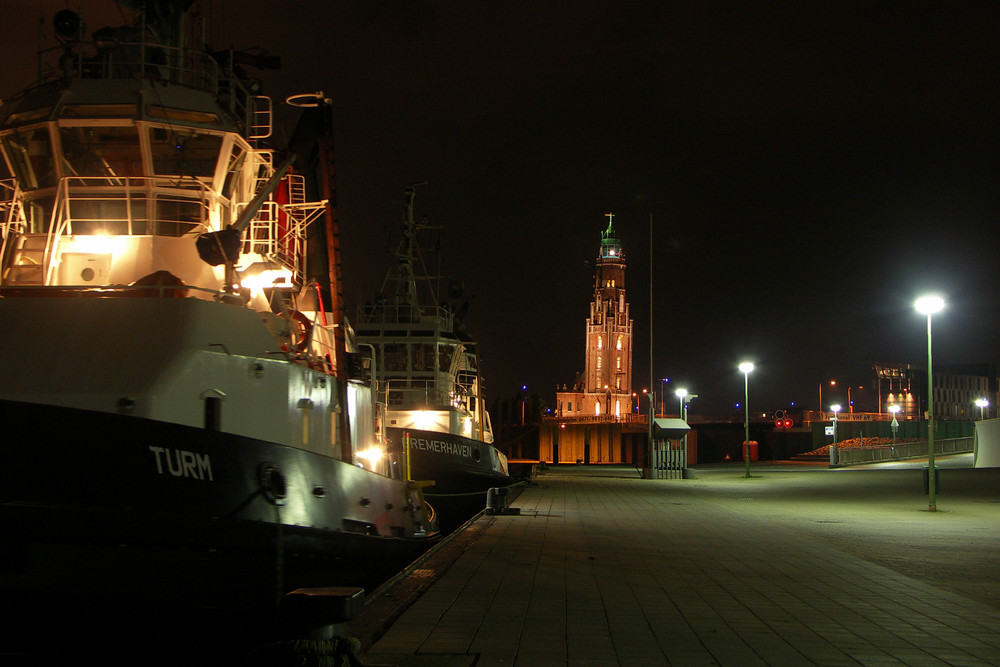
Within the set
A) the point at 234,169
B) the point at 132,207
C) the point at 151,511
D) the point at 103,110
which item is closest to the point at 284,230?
the point at 234,169

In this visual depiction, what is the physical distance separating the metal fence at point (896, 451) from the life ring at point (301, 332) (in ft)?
131

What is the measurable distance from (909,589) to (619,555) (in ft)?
12.7

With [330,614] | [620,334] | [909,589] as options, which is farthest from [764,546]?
[620,334]

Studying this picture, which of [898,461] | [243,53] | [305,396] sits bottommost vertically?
[898,461]

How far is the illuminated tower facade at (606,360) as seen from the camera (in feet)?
368

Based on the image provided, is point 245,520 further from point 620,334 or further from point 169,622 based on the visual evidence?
point 620,334

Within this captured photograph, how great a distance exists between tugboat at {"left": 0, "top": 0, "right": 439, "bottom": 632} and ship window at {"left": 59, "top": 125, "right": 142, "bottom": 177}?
0.02 metres

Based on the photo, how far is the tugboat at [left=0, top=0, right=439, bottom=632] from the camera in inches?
256

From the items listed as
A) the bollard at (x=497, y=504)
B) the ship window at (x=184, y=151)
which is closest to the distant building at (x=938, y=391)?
the bollard at (x=497, y=504)

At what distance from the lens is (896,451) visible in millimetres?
49500

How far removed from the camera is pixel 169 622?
703 centimetres

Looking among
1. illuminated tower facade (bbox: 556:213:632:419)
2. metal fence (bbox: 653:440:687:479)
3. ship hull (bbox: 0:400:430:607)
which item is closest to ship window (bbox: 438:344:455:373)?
metal fence (bbox: 653:440:687:479)

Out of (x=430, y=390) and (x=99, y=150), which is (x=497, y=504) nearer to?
(x=430, y=390)

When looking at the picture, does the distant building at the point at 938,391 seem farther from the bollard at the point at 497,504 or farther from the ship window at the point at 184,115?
the ship window at the point at 184,115
